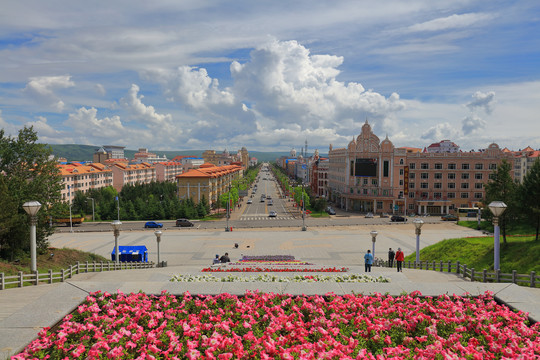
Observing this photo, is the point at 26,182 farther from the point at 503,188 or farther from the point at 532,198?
the point at 503,188

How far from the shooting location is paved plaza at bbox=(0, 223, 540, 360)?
11133 millimetres

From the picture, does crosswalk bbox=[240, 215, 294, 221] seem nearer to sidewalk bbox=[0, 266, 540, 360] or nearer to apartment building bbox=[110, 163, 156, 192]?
apartment building bbox=[110, 163, 156, 192]

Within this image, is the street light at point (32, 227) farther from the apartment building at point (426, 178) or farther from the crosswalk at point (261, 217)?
the apartment building at point (426, 178)

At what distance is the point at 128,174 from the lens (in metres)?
124

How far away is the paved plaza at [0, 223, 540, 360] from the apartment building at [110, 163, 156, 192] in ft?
217

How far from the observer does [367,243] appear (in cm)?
4622

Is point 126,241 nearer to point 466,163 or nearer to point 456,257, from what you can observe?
point 456,257

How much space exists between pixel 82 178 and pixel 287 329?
102129mm

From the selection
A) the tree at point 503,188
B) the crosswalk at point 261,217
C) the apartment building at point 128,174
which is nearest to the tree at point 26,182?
the tree at point 503,188

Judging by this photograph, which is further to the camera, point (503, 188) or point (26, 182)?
point (503, 188)

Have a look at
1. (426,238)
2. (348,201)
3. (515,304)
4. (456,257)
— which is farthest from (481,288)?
(348,201)

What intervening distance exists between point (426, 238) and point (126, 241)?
39958mm

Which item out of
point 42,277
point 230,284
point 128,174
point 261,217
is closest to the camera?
point 230,284

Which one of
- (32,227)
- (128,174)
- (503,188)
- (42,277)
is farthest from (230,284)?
(128,174)
